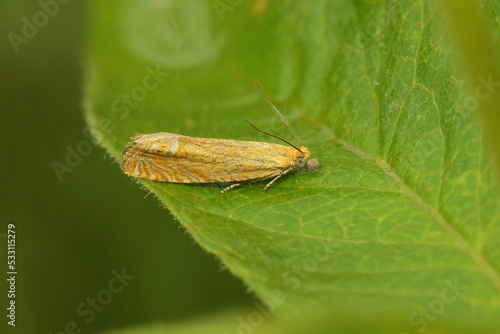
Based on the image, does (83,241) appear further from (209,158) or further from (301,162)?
(301,162)

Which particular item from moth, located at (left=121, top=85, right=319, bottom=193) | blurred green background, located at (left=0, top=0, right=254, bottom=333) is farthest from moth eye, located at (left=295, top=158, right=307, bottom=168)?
blurred green background, located at (left=0, top=0, right=254, bottom=333)

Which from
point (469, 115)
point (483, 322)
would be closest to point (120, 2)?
point (469, 115)

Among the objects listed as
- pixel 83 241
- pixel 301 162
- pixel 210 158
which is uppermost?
pixel 83 241

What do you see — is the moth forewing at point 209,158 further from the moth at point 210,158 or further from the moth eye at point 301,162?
the moth eye at point 301,162

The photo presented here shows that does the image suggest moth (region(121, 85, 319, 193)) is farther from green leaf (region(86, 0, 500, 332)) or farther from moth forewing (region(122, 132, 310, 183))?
green leaf (region(86, 0, 500, 332))

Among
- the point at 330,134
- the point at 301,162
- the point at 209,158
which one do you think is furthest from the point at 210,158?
the point at 330,134
